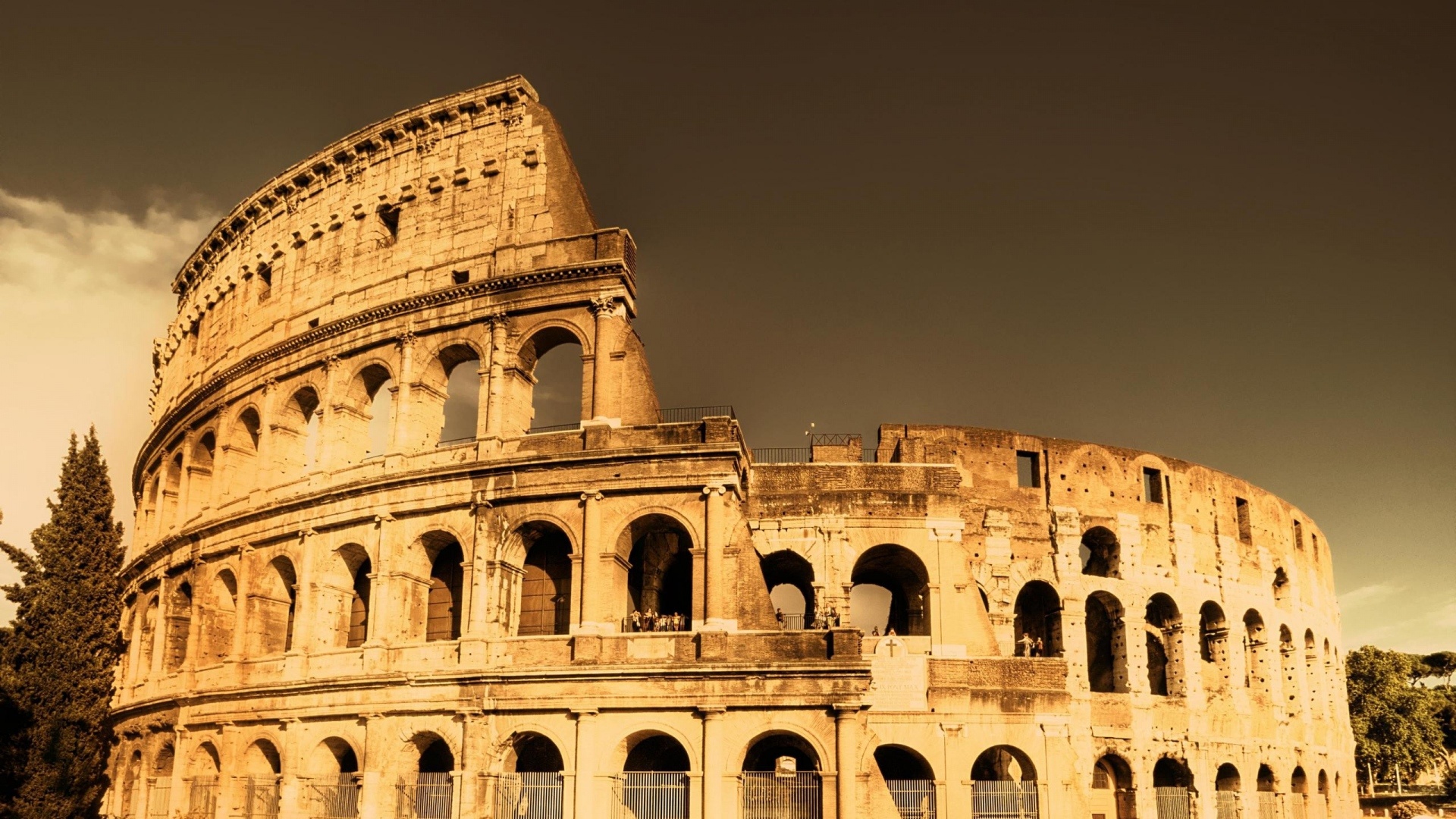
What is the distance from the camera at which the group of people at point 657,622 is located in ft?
70.3

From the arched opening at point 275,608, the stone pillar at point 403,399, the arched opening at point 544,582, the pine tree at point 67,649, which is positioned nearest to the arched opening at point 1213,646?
the arched opening at point 544,582

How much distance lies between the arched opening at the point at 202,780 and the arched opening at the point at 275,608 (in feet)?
8.20

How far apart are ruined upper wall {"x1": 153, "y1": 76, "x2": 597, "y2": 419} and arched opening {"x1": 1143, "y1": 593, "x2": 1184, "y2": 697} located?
60.1 ft

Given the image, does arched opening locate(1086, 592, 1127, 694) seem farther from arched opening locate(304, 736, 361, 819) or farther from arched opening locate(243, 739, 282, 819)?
arched opening locate(243, 739, 282, 819)

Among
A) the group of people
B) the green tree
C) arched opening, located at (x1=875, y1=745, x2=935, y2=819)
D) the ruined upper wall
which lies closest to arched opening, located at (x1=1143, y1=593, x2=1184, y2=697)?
arched opening, located at (x1=875, y1=745, x2=935, y2=819)

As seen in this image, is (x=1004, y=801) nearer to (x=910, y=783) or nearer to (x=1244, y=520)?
(x=910, y=783)

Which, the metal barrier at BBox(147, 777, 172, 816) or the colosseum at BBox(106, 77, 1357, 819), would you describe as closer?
the colosseum at BBox(106, 77, 1357, 819)

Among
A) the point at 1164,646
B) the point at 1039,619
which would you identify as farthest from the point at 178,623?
the point at 1164,646

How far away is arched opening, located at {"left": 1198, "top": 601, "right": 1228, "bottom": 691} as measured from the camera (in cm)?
3150

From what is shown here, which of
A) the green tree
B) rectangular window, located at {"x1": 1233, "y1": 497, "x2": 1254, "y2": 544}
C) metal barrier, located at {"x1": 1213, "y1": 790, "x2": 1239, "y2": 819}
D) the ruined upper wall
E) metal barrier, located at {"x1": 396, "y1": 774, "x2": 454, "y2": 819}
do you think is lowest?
metal barrier, located at {"x1": 1213, "y1": 790, "x2": 1239, "y2": 819}

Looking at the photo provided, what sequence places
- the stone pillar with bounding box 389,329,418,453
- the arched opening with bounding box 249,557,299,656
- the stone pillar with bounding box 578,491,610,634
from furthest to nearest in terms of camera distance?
the arched opening with bounding box 249,557,299,656, the stone pillar with bounding box 389,329,418,453, the stone pillar with bounding box 578,491,610,634

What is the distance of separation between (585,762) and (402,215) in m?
12.8

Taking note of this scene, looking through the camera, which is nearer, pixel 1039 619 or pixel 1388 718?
pixel 1039 619

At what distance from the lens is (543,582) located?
22922 millimetres
